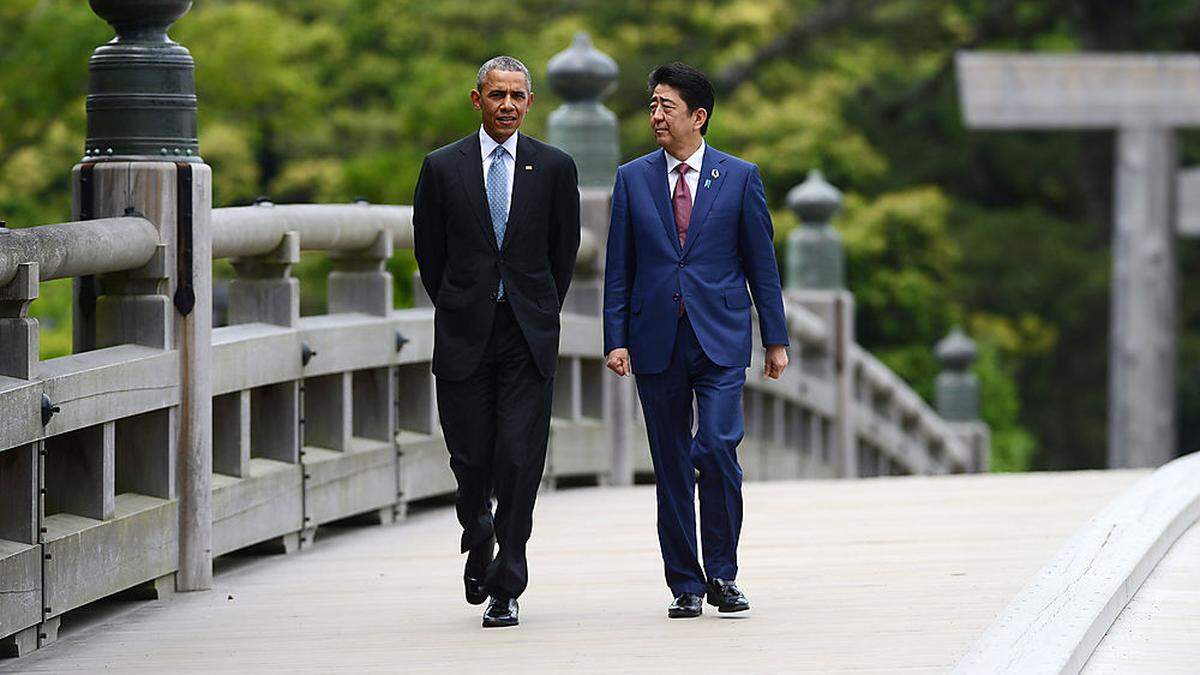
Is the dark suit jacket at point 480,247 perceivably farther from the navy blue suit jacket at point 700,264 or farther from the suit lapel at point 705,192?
the suit lapel at point 705,192

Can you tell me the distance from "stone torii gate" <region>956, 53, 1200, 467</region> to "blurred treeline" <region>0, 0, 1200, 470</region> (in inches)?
273

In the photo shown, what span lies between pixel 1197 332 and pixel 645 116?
9015mm

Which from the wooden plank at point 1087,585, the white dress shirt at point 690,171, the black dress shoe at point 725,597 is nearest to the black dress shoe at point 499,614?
the black dress shoe at point 725,597

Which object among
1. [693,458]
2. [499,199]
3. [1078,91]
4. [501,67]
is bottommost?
[693,458]

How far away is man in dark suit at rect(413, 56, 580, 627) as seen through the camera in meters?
6.06

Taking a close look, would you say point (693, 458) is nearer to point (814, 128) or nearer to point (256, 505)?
point (256, 505)

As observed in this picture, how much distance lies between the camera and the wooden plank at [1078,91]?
52.1ft

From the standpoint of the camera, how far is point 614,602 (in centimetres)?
648

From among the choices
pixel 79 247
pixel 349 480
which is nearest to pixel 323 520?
pixel 349 480

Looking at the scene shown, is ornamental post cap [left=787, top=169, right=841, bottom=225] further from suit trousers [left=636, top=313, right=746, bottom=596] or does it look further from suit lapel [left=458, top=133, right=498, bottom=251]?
suit lapel [left=458, top=133, right=498, bottom=251]

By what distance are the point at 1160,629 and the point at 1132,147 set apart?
11315 millimetres

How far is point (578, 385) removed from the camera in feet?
33.7

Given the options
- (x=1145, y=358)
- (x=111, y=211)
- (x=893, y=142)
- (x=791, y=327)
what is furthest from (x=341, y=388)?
(x=893, y=142)

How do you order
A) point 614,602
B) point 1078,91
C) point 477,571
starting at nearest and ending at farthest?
1. point 477,571
2. point 614,602
3. point 1078,91
